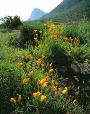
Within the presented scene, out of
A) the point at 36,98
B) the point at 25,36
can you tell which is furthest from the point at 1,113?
the point at 25,36

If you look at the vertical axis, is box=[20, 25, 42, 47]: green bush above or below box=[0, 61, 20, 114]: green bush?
above

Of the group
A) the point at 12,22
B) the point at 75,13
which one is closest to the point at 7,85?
the point at 12,22

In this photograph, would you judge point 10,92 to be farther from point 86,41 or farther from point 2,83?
point 86,41

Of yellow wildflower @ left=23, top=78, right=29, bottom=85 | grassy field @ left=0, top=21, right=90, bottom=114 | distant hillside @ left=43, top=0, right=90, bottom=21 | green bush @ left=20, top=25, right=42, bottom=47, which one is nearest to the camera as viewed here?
grassy field @ left=0, top=21, right=90, bottom=114

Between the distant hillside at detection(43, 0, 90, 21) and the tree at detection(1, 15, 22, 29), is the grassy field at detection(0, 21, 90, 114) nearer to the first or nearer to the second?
the distant hillside at detection(43, 0, 90, 21)

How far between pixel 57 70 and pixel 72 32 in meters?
2.18

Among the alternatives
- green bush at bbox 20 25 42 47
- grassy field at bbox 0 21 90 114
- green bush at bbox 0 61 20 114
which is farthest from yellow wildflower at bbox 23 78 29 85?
green bush at bbox 20 25 42 47

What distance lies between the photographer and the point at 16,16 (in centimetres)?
1764

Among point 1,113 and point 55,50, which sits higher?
point 55,50

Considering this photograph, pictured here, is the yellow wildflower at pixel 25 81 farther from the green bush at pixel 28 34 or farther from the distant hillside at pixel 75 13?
the distant hillside at pixel 75 13

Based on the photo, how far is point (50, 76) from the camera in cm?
686

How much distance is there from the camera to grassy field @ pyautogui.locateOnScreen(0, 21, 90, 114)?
5.73 m

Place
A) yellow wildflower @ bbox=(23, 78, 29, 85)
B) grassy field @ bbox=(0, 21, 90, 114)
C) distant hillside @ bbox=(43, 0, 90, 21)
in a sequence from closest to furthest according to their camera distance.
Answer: grassy field @ bbox=(0, 21, 90, 114), yellow wildflower @ bbox=(23, 78, 29, 85), distant hillside @ bbox=(43, 0, 90, 21)

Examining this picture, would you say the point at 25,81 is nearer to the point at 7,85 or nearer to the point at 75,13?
the point at 7,85
